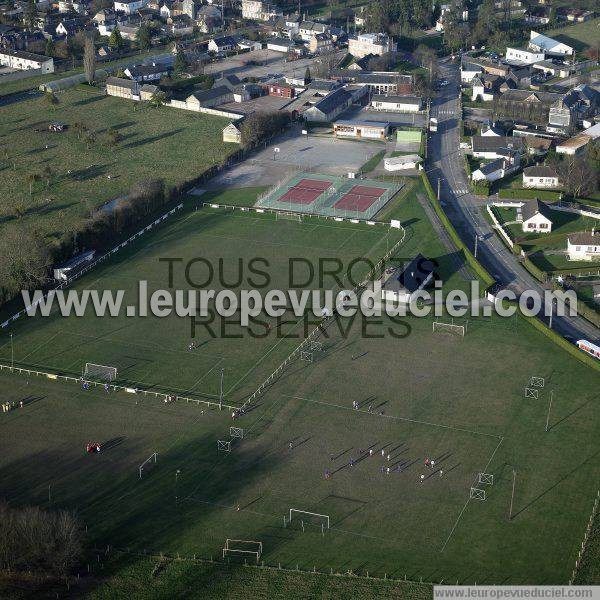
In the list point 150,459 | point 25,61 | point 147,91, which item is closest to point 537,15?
point 147,91

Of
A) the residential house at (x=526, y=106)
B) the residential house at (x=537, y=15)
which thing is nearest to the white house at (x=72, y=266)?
the residential house at (x=526, y=106)

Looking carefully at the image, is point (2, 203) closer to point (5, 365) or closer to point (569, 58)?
point (5, 365)

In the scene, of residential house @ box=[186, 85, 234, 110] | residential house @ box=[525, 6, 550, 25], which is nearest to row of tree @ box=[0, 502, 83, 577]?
residential house @ box=[186, 85, 234, 110]

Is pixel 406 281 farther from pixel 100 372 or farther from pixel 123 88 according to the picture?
pixel 123 88

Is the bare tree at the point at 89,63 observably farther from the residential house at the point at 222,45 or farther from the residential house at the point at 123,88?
the residential house at the point at 222,45

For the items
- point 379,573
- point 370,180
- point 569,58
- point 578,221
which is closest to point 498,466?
point 379,573
